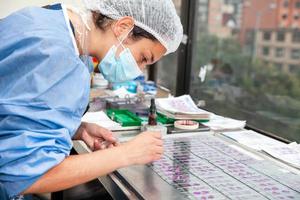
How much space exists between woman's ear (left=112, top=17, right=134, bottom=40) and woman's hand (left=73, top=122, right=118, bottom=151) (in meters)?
0.40

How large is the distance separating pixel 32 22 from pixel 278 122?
137 centimetres

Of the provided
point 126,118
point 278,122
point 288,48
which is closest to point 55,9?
point 126,118

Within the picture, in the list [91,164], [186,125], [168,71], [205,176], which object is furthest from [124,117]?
[168,71]

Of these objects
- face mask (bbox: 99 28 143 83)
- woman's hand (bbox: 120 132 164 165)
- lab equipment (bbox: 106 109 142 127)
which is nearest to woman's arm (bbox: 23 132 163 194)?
woman's hand (bbox: 120 132 164 165)

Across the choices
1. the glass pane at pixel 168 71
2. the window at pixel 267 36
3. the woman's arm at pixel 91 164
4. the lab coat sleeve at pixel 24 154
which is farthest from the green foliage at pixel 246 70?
the lab coat sleeve at pixel 24 154

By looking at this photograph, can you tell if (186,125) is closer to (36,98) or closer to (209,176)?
(209,176)

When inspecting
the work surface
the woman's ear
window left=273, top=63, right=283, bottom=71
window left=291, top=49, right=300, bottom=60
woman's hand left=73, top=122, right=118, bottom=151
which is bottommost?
the work surface

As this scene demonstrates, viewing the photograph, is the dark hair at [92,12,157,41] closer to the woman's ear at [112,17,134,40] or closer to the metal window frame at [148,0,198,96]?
the woman's ear at [112,17,134,40]

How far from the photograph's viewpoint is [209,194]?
1.03 meters

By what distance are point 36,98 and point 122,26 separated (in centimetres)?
39

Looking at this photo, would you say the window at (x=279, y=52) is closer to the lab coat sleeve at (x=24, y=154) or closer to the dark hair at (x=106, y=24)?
the dark hair at (x=106, y=24)

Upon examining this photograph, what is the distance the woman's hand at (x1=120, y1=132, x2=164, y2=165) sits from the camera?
41.0 inches

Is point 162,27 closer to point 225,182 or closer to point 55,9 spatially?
point 55,9

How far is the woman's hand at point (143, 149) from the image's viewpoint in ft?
3.42
